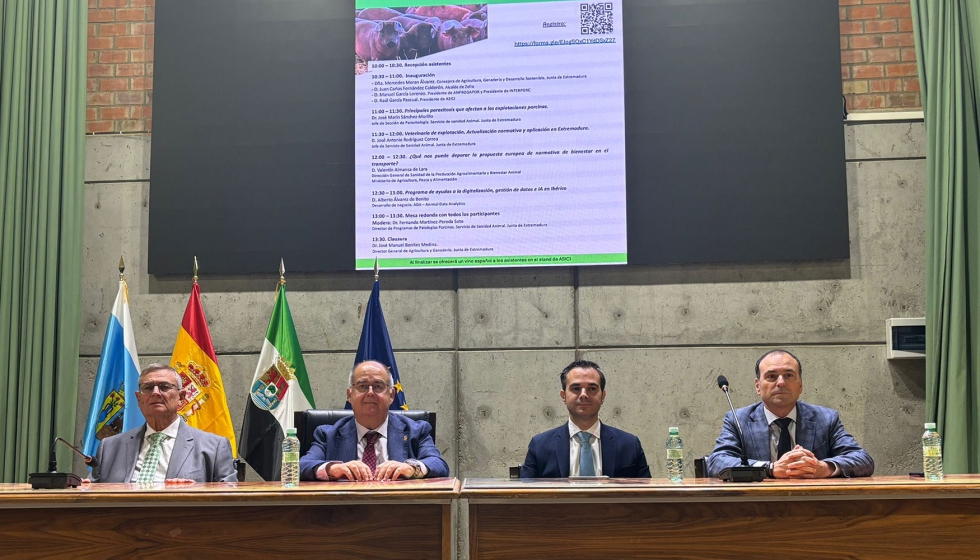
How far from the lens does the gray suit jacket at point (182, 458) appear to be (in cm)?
332

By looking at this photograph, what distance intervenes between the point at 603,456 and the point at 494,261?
133 centimetres

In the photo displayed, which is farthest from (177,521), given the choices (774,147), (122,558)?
(774,147)

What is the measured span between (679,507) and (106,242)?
3.59 metres

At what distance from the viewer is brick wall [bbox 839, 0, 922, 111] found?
15.1 ft

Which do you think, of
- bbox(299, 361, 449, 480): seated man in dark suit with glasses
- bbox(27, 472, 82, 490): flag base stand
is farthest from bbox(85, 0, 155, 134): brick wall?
bbox(27, 472, 82, 490): flag base stand

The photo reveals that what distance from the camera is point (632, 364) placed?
4.47 meters

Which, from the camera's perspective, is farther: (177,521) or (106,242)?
(106,242)

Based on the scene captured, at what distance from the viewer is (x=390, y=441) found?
3.43 metres

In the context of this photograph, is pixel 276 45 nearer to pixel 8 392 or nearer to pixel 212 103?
pixel 212 103

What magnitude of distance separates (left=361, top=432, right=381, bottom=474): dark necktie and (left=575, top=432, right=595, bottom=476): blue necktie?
2.66ft

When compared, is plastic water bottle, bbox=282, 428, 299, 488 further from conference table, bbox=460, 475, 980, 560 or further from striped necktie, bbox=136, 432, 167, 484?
striped necktie, bbox=136, 432, 167, 484

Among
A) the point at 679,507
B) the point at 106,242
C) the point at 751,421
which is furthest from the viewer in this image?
the point at 106,242

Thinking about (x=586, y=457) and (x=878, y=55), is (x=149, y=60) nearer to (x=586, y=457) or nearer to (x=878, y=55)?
(x=586, y=457)

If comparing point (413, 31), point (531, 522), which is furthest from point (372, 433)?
point (413, 31)
